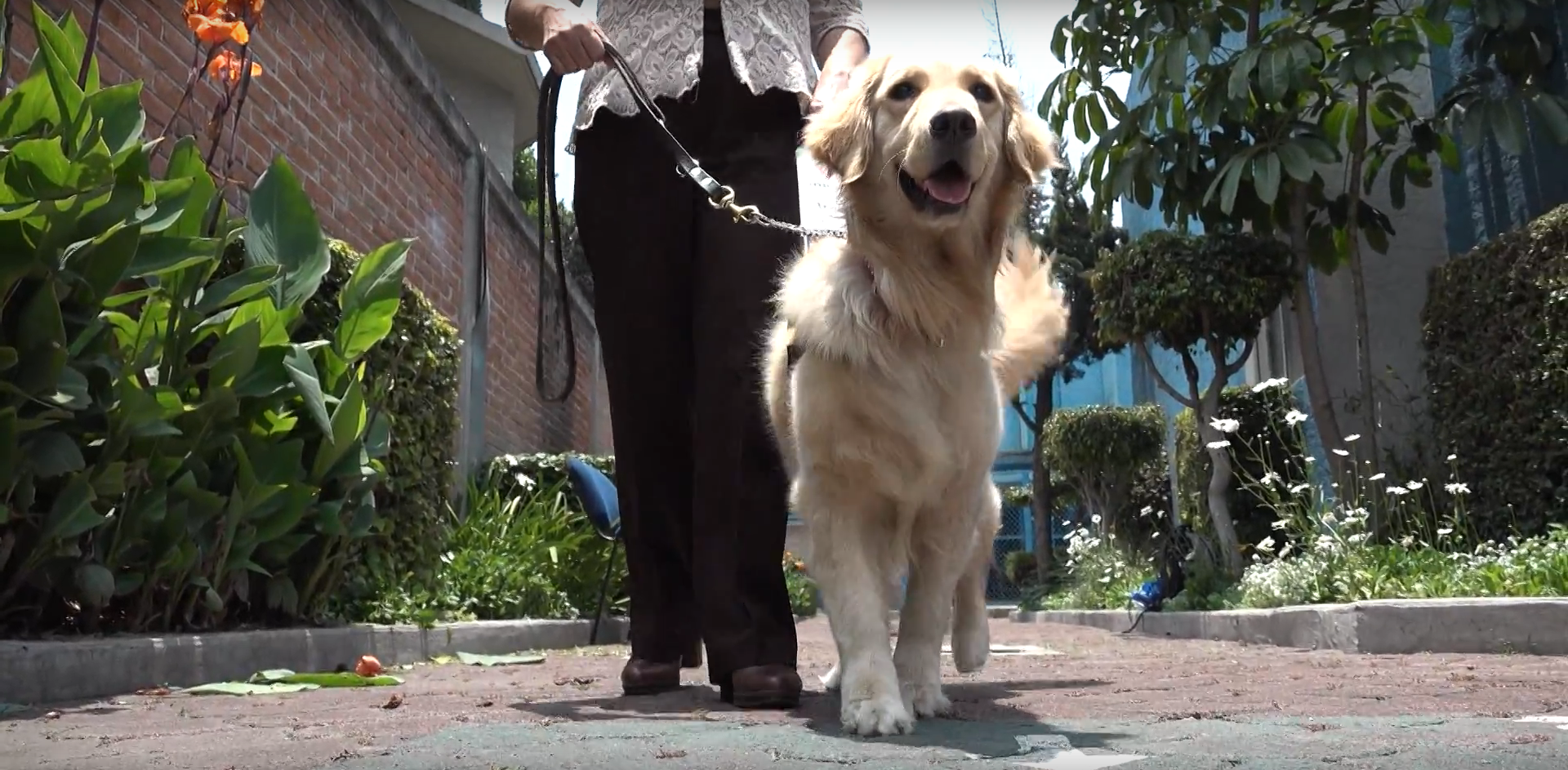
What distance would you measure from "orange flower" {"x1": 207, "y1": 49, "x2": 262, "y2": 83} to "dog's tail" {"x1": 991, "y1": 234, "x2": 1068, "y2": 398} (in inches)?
105

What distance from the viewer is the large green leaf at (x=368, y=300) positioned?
14.7ft

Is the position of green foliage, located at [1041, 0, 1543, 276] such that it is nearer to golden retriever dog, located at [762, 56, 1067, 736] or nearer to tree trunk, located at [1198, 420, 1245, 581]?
tree trunk, located at [1198, 420, 1245, 581]

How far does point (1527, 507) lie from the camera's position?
6.21 metres

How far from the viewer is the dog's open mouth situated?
277 centimetres

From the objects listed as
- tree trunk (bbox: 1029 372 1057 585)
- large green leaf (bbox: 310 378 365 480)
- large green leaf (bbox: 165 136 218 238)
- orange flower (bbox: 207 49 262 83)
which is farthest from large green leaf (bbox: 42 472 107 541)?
tree trunk (bbox: 1029 372 1057 585)

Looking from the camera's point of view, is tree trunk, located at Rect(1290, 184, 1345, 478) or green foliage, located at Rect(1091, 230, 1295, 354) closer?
tree trunk, located at Rect(1290, 184, 1345, 478)

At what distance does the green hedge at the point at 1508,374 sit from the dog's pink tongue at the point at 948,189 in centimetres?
427

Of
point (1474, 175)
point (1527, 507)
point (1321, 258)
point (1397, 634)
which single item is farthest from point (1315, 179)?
point (1397, 634)

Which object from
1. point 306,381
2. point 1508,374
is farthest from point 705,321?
point 1508,374

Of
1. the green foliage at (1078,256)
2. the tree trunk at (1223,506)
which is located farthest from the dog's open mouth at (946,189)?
the green foliage at (1078,256)

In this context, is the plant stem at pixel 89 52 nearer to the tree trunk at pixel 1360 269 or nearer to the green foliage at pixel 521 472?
the green foliage at pixel 521 472

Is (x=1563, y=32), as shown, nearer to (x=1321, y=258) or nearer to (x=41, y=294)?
(x=1321, y=258)

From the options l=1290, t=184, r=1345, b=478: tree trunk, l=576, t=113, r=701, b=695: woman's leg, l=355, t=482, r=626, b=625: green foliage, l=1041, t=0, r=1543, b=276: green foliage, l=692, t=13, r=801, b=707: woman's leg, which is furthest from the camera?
l=1290, t=184, r=1345, b=478: tree trunk

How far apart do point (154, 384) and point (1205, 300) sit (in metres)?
6.22
